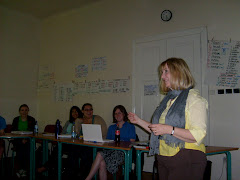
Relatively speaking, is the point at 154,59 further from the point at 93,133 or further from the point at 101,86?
the point at 93,133

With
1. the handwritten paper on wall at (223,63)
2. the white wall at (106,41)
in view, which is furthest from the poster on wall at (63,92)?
the handwritten paper on wall at (223,63)

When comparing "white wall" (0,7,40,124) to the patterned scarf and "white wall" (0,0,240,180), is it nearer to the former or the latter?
"white wall" (0,0,240,180)

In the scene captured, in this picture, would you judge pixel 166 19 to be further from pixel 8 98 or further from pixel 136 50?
pixel 8 98

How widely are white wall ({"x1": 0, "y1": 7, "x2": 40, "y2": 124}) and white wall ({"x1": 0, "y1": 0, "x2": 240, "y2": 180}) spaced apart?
2cm

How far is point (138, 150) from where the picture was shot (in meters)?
2.49

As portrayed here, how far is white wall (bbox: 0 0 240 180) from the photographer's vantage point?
353cm

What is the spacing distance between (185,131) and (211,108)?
2434mm

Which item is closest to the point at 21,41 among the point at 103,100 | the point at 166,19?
the point at 103,100

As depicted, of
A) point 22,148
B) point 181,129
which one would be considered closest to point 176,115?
point 181,129

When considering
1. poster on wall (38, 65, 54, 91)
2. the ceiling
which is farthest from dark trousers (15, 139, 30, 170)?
the ceiling

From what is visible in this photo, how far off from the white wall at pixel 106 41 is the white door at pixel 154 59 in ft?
0.44

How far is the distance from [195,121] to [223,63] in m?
2.48

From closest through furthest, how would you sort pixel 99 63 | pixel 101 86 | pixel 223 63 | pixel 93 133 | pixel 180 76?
pixel 180 76
pixel 93 133
pixel 223 63
pixel 101 86
pixel 99 63

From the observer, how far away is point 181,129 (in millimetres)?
1407
